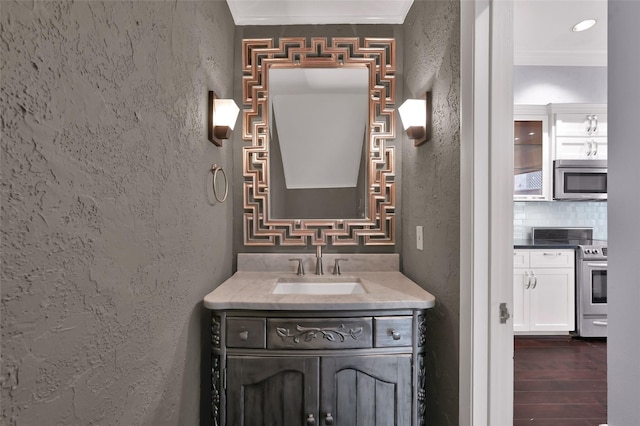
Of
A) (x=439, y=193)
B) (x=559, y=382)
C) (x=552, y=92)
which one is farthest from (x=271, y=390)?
(x=552, y=92)

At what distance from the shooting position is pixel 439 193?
5.01 feet

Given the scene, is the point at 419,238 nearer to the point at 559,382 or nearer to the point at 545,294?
the point at 559,382

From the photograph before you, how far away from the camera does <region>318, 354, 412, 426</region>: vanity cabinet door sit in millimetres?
1424

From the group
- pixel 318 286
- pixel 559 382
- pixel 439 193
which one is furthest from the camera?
pixel 559 382

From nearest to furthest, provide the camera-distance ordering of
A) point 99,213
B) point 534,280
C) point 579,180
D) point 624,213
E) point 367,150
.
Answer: point 624,213 < point 99,213 < point 367,150 < point 534,280 < point 579,180

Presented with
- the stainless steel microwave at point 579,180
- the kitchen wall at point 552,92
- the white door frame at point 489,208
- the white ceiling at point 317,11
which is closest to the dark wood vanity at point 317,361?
the white door frame at point 489,208

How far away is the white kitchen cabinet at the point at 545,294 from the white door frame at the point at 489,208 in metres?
2.52

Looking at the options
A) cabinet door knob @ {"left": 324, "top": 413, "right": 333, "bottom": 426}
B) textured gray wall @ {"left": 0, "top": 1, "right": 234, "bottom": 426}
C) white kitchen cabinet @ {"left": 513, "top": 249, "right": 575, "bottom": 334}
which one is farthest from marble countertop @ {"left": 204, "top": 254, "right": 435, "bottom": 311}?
white kitchen cabinet @ {"left": 513, "top": 249, "right": 575, "bottom": 334}

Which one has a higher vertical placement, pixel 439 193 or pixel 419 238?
pixel 439 193

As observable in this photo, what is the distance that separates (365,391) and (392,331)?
0.90 ft

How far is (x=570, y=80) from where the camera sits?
366cm

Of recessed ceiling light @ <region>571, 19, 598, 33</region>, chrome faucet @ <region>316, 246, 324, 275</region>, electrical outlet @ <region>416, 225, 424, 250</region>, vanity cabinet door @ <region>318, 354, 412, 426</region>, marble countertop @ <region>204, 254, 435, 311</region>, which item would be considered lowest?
vanity cabinet door @ <region>318, 354, 412, 426</region>

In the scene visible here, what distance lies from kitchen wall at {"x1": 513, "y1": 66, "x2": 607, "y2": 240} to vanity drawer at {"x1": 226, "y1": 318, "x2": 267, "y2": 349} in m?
3.20

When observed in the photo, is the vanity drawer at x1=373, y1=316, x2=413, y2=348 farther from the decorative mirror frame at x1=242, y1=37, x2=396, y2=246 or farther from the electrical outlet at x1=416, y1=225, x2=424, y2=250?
the decorative mirror frame at x1=242, y1=37, x2=396, y2=246
